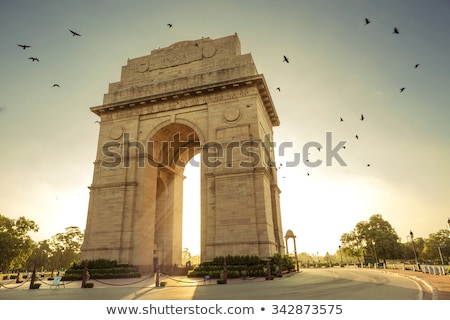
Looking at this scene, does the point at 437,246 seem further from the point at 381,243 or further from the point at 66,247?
the point at 66,247

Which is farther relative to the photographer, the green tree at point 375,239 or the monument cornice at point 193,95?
the green tree at point 375,239

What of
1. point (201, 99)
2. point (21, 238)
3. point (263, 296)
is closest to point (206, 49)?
Answer: point (201, 99)

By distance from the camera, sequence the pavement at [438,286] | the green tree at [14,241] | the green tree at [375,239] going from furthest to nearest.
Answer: the green tree at [375,239] → the green tree at [14,241] → the pavement at [438,286]

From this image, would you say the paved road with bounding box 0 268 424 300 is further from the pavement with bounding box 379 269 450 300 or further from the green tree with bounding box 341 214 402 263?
the green tree with bounding box 341 214 402 263

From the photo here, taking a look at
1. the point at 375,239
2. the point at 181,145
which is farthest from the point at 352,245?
the point at 181,145

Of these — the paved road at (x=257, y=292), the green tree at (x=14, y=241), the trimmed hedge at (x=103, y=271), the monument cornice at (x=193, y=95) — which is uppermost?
the monument cornice at (x=193, y=95)

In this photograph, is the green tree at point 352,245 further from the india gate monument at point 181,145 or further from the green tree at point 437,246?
the india gate monument at point 181,145

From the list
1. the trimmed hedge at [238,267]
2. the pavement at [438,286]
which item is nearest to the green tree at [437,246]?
the pavement at [438,286]
